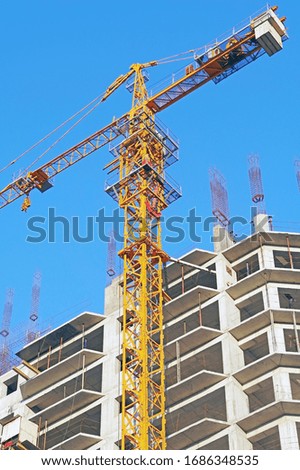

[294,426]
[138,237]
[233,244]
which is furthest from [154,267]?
[294,426]

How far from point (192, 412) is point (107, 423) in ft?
21.1

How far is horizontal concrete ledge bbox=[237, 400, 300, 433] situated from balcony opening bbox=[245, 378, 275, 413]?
2.50 m

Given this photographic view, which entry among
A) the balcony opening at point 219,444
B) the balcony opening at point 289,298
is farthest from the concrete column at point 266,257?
the balcony opening at point 219,444

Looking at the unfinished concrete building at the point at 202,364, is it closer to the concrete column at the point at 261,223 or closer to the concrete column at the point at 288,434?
the concrete column at the point at 288,434

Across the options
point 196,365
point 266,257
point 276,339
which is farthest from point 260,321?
point 196,365

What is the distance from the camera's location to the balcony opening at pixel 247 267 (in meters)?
63.0

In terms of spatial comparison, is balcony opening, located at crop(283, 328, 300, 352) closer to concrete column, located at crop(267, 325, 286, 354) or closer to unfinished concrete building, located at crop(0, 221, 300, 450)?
unfinished concrete building, located at crop(0, 221, 300, 450)

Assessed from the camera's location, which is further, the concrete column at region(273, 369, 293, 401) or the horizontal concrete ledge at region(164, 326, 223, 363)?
the horizontal concrete ledge at region(164, 326, 223, 363)

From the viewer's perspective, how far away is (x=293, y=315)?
189 feet

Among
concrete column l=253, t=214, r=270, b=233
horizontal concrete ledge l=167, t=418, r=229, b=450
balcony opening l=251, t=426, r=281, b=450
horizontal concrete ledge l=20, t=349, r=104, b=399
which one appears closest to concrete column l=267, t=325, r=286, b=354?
balcony opening l=251, t=426, r=281, b=450

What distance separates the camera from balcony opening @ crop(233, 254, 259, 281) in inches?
2479

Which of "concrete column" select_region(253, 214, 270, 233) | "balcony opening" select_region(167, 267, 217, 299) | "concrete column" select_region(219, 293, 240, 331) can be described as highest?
"concrete column" select_region(253, 214, 270, 233)

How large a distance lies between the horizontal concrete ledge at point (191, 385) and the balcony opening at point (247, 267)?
8.29m
